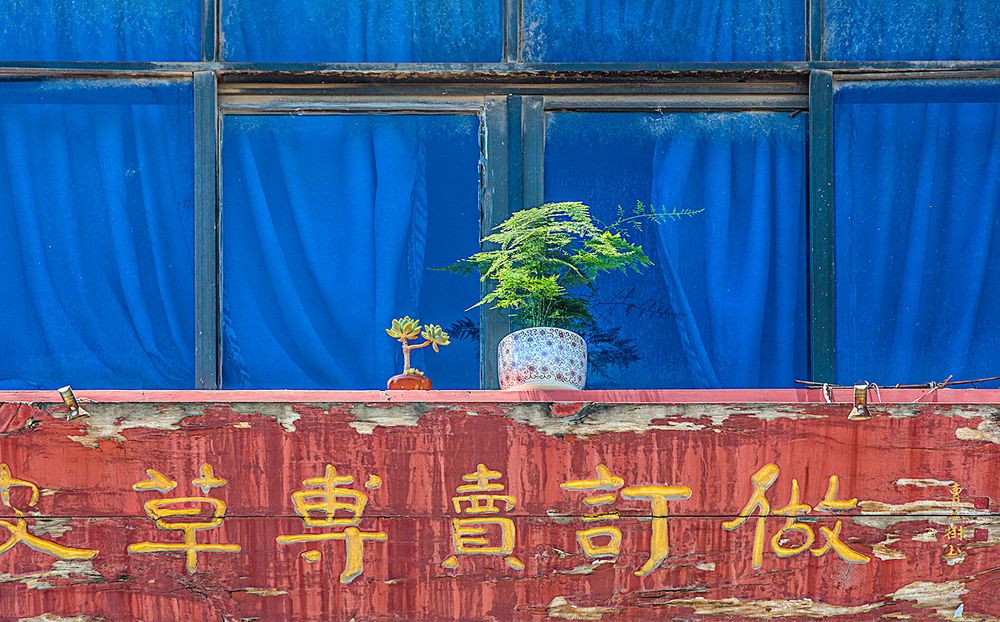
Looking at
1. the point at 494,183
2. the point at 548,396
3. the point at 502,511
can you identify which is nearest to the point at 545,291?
the point at 548,396

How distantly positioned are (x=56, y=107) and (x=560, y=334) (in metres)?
2.44

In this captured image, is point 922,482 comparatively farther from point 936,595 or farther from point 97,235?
point 97,235

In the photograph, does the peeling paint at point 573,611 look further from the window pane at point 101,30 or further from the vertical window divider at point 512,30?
the window pane at point 101,30

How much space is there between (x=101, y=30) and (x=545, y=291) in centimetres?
230

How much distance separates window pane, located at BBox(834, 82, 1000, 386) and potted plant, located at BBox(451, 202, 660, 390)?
1.18 m

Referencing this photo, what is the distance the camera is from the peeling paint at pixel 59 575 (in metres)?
5.85

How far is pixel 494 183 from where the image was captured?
7.44m

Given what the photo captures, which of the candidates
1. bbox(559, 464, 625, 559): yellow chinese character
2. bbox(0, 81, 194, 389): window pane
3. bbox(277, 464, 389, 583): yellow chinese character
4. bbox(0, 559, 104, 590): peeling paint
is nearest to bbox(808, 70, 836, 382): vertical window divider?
bbox(559, 464, 625, 559): yellow chinese character

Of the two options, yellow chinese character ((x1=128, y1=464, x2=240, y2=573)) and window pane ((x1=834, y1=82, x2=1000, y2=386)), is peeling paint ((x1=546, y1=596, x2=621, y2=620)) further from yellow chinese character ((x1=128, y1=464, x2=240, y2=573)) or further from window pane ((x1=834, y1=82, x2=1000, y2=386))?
window pane ((x1=834, y1=82, x2=1000, y2=386))

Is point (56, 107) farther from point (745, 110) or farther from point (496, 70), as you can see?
point (745, 110)

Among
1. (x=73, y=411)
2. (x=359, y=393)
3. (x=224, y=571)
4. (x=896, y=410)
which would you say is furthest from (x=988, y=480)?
(x=73, y=411)

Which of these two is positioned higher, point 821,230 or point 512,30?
point 512,30

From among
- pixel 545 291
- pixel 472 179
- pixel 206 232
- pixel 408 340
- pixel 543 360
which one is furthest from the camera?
pixel 472 179

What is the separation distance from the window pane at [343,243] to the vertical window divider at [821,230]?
131 cm
